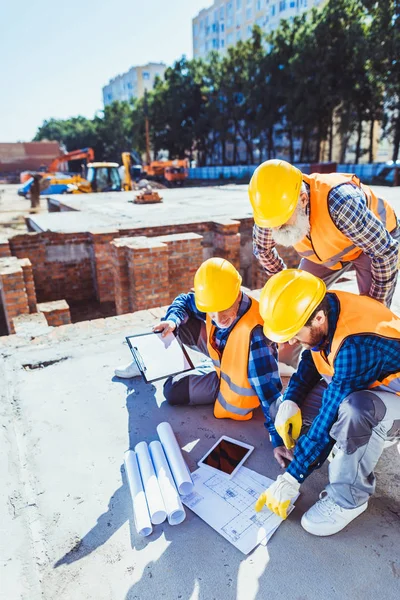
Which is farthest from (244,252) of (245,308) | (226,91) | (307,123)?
(226,91)

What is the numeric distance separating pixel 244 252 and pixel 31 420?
5636mm

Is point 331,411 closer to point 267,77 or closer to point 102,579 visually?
point 102,579

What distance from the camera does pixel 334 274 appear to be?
9.12 feet

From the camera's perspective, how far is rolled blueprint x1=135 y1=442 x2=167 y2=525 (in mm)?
1857

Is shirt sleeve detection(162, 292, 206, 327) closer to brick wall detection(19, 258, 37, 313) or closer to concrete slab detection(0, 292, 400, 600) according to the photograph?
concrete slab detection(0, 292, 400, 600)

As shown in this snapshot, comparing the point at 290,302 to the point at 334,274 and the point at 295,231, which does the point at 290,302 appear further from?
the point at 334,274

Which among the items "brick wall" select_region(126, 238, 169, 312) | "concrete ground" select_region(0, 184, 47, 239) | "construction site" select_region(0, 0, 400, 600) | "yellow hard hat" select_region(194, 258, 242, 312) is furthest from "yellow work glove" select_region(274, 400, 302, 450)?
"concrete ground" select_region(0, 184, 47, 239)

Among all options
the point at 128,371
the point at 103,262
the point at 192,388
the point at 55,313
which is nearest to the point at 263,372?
the point at 192,388

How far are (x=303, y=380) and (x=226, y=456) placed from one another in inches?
23.4

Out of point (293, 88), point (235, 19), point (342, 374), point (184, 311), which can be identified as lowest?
point (184, 311)

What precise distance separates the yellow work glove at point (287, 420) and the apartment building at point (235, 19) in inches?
1758

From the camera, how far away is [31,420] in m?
2.62

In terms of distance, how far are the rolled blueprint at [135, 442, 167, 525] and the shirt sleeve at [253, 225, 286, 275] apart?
1397 millimetres

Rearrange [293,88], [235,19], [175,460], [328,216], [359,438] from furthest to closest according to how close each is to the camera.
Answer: [235,19] → [293,88] → [328,216] → [175,460] → [359,438]
